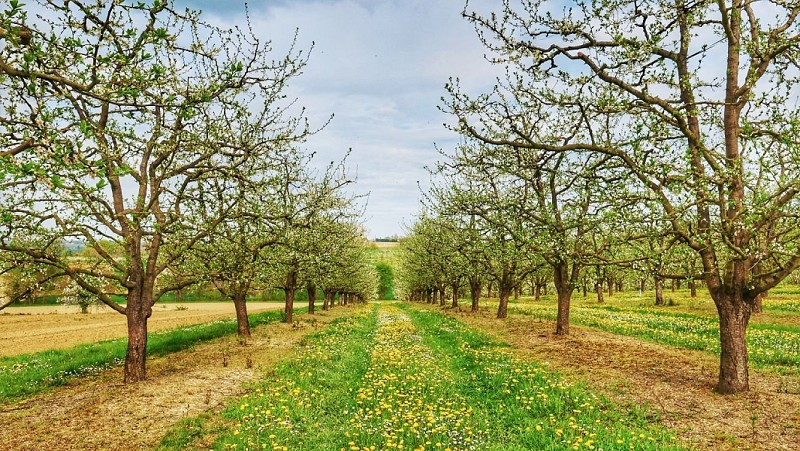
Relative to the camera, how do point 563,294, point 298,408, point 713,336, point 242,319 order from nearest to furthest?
point 298,408
point 713,336
point 563,294
point 242,319

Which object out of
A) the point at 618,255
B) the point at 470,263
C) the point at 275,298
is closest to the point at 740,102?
the point at 618,255

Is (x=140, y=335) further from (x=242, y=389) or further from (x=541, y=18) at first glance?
(x=541, y=18)

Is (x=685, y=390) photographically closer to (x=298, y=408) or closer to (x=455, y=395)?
(x=455, y=395)

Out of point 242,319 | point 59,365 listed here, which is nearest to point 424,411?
point 59,365

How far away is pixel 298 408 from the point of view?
428 inches

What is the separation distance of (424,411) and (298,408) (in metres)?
3.14

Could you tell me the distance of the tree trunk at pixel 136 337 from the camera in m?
14.3

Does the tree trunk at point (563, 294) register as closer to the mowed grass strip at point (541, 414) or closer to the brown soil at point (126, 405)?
the mowed grass strip at point (541, 414)

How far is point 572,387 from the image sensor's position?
1229cm

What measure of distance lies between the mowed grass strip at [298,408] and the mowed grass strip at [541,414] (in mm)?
3291

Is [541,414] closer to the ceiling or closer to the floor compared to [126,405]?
closer to the ceiling

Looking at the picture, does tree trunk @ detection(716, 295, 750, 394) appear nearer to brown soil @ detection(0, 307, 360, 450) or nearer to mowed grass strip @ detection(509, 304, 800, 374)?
mowed grass strip @ detection(509, 304, 800, 374)

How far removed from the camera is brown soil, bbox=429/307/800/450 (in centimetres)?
889

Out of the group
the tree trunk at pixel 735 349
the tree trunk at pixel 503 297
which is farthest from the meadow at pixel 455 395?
the tree trunk at pixel 503 297
